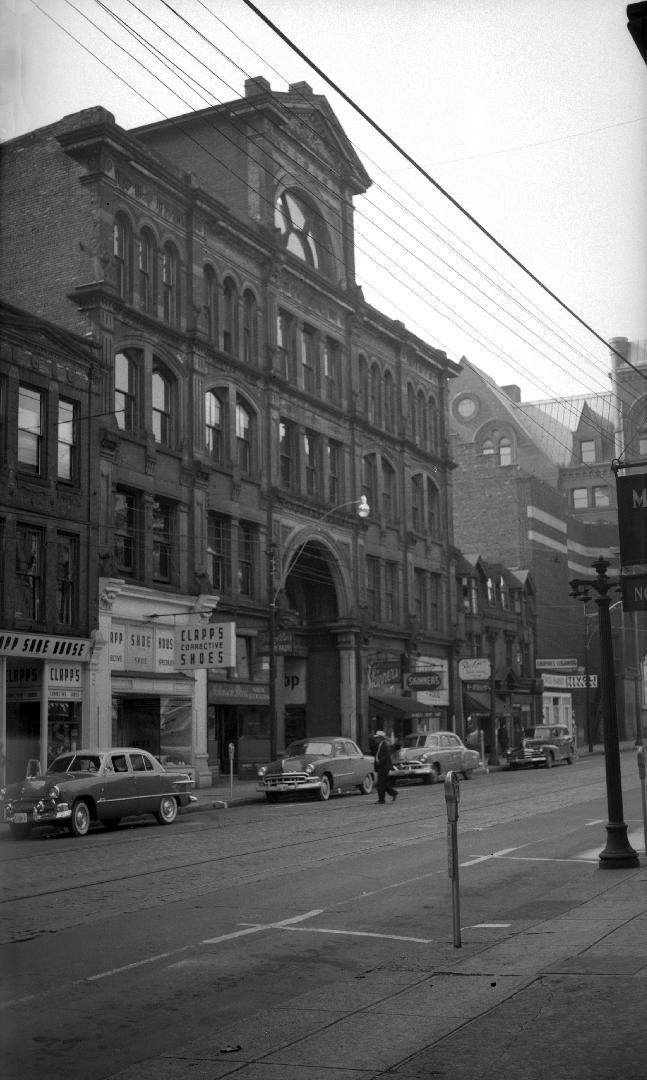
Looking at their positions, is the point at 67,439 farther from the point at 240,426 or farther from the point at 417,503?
the point at 417,503

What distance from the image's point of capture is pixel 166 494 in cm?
3609

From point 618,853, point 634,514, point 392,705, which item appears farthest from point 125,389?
point 634,514

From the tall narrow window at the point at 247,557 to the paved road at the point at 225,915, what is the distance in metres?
17.1

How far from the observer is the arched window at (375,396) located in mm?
50656

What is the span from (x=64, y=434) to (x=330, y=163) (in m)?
20.7

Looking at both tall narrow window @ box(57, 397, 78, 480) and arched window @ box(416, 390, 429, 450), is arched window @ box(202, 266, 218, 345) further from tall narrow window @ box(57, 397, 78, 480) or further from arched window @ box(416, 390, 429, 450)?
arched window @ box(416, 390, 429, 450)

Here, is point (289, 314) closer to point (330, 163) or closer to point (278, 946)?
point (330, 163)

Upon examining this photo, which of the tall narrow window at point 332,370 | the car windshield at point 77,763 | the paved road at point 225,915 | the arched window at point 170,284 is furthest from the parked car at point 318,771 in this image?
the tall narrow window at point 332,370

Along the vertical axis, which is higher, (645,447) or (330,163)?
(330,163)

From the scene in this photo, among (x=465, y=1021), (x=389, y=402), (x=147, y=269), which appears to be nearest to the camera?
(x=465, y=1021)

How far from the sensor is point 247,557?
133ft

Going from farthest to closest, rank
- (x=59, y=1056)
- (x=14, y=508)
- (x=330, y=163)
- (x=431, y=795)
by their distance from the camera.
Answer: (x=330, y=163) → (x=431, y=795) → (x=14, y=508) → (x=59, y=1056)

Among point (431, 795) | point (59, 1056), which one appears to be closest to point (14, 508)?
point (431, 795)

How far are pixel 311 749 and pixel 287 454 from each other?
14179mm
